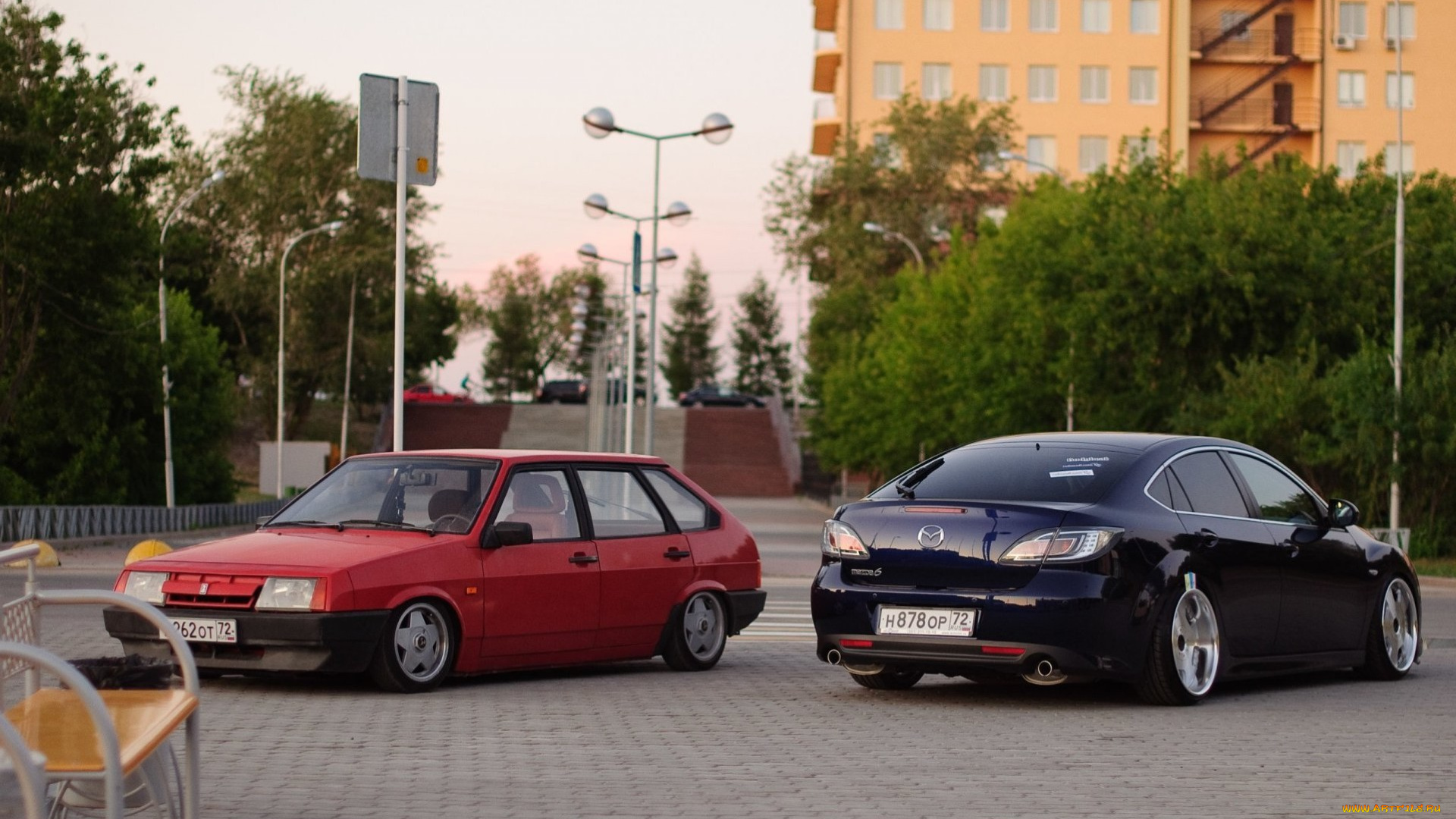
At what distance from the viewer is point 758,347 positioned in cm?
15425

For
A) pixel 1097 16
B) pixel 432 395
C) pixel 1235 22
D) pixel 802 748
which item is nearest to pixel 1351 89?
pixel 1235 22

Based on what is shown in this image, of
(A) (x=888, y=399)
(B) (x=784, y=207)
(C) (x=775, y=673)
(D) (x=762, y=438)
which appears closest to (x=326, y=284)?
(B) (x=784, y=207)

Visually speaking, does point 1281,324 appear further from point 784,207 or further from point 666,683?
point 784,207

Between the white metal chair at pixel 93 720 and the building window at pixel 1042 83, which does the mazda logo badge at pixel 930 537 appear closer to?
the white metal chair at pixel 93 720

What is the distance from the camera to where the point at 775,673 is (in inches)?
508

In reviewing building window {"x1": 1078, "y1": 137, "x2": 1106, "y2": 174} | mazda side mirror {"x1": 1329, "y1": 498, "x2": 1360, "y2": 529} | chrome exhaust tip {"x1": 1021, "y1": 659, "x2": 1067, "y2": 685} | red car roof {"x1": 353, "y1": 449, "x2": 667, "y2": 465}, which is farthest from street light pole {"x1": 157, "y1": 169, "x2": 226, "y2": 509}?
building window {"x1": 1078, "y1": 137, "x2": 1106, "y2": 174}

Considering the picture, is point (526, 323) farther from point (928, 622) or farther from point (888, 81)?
point (928, 622)

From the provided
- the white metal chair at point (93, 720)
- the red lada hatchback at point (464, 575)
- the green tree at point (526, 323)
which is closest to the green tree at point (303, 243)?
the green tree at point (526, 323)

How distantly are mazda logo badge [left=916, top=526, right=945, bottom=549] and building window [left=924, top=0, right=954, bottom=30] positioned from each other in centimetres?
8224

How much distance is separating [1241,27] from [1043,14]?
8.73 m

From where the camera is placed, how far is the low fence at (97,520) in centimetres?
3231

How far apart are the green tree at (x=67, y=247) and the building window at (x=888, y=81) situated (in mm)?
52726

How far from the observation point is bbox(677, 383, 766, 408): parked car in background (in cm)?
11631

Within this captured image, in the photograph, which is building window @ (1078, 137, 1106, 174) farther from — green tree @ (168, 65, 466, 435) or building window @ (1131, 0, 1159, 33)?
green tree @ (168, 65, 466, 435)
